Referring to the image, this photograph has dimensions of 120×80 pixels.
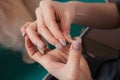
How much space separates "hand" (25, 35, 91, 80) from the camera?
42 cm

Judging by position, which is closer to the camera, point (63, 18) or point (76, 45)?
point (76, 45)

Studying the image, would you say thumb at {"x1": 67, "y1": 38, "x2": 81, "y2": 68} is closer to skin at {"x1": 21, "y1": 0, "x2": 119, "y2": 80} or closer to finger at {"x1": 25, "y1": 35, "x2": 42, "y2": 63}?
skin at {"x1": 21, "y1": 0, "x2": 119, "y2": 80}

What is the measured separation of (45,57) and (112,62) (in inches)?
8.1

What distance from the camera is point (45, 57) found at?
511mm

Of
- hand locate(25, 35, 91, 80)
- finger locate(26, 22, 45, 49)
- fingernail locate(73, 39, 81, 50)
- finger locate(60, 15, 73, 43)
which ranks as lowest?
hand locate(25, 35, 91, 80)

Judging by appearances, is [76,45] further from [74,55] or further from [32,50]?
[32,50]

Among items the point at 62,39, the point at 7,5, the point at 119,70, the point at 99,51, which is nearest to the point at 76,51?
the point at 62,39

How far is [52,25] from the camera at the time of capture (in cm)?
48

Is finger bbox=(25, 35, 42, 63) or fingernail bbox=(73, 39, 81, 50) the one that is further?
finger bbox=(25, 35, 42, 63)

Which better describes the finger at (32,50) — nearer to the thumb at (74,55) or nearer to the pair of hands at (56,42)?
the pair of hands at (56,42)

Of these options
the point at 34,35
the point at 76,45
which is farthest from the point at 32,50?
the point at 76,45

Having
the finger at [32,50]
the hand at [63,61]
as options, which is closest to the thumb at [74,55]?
the hand at [63,61]

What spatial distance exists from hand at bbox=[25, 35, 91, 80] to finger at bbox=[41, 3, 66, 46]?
3 centimetres

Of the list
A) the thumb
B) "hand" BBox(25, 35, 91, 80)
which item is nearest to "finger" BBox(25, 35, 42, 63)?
"hand" BBox(25, 35, 91, 80)
